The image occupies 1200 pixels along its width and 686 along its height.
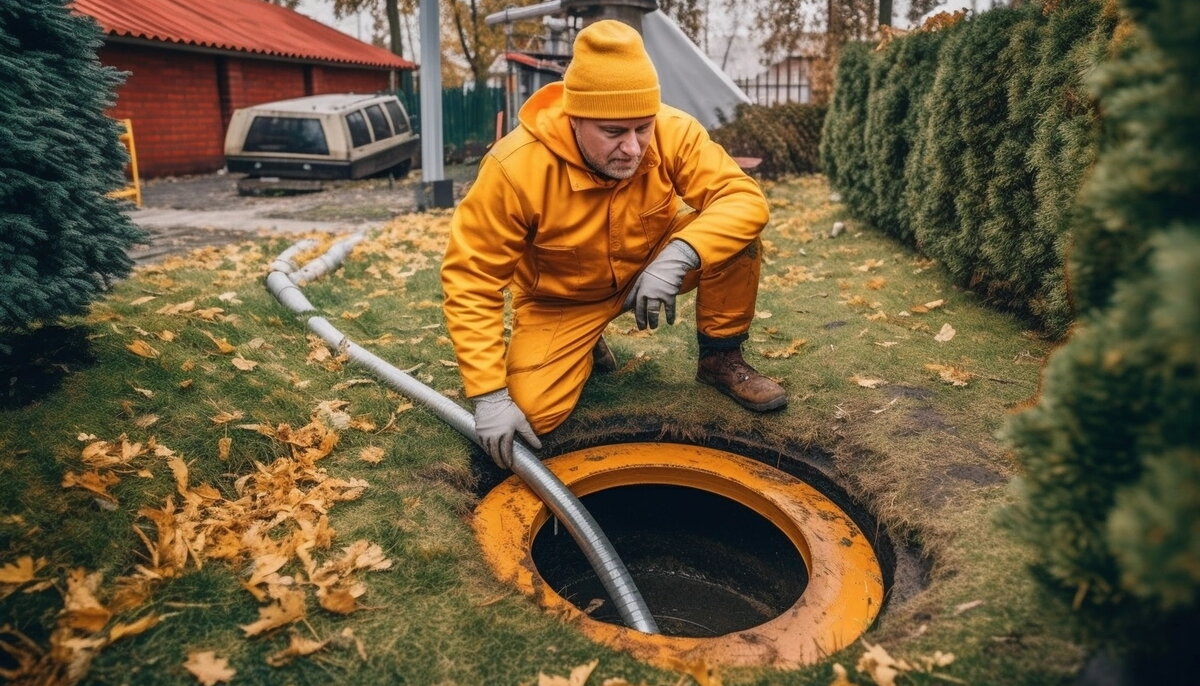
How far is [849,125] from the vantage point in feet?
25.2

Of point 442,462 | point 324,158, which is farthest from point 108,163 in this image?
point 324,158

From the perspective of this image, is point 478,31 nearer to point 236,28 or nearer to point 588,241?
point 236,28

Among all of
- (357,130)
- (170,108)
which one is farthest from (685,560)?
(170,108)

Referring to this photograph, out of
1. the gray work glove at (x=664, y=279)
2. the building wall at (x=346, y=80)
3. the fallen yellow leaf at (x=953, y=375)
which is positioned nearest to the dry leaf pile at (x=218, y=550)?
the gray work glove at (x=664, y=279)

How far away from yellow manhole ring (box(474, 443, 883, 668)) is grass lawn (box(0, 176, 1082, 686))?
0.30ft

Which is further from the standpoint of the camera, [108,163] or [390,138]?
[390,138]

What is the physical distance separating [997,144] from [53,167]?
4.61 m

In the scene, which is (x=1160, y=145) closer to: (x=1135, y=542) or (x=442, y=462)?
(x=1135, y=542)

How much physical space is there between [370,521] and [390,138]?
38.6 feet

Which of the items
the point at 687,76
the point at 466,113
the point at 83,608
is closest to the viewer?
the point at 83,608

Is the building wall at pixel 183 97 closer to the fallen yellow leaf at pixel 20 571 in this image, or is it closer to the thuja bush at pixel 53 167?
the thuja bush at pixel 53 167

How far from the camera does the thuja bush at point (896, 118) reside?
230 inches

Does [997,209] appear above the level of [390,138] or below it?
below

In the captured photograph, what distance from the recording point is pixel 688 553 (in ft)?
11.1
